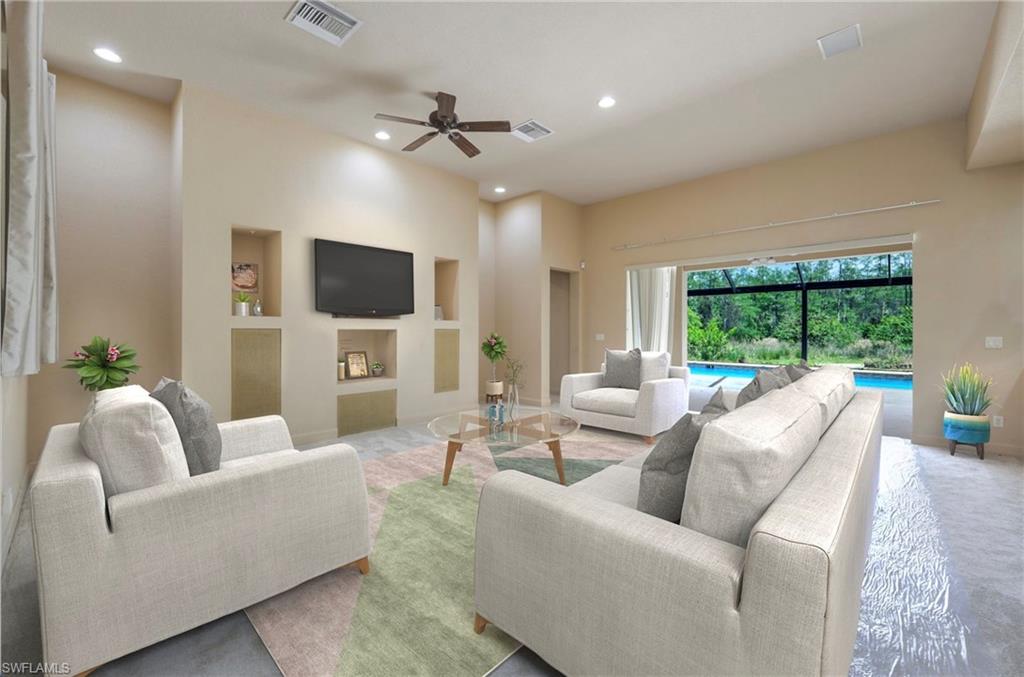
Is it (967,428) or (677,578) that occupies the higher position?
(677,578)

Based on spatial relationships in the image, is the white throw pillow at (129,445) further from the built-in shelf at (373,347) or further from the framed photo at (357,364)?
the framed photo at (357,364)

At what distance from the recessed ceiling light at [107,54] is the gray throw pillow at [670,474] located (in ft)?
14.4

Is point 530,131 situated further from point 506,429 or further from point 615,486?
point 615,486

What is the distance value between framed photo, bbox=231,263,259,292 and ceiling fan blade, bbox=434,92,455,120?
2364mm

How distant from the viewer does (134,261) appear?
3871 millimetres

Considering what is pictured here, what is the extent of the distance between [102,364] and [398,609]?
3.21 m

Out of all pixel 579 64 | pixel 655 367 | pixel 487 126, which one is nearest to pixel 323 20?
pixel 487 126

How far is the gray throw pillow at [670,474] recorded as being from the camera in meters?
1.37

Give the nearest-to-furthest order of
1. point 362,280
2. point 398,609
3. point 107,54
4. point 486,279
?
point 398,609 → point 107,54 → point 362,280 → point 486,279

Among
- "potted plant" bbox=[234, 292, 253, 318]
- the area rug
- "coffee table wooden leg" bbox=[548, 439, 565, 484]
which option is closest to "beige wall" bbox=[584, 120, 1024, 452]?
"coffee table wooden leg" bbox=[548, 439, 565, 484]

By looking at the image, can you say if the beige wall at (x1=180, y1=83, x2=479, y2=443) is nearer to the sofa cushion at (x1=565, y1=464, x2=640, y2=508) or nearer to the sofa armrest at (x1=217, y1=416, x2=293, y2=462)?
the sofa armrest at (x1=217, y1=416, x2=293, y2=462)

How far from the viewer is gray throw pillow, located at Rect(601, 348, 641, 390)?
15.8ft

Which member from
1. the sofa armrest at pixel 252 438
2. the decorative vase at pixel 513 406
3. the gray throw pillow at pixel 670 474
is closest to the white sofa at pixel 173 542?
the sofa armrest at pixel 252 438

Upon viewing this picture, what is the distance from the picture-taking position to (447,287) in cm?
575
